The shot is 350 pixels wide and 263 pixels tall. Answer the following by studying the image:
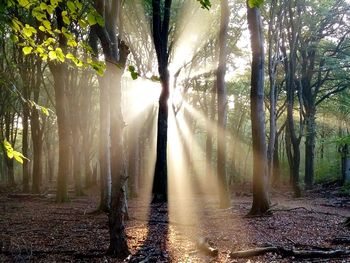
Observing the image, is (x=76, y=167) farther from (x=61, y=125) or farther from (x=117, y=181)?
(x=117, y=181)

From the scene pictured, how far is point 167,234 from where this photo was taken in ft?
29.3

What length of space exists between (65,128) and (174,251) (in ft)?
34.2

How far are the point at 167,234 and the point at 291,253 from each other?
3309 millimetres

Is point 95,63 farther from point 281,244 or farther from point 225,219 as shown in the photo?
point 225,219

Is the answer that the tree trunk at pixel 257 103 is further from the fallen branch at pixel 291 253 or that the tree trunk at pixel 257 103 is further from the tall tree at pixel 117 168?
the tall tree at pixel 117 168

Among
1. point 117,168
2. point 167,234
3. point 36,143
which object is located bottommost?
point 167,234

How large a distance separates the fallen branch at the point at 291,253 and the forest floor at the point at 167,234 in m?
0.12

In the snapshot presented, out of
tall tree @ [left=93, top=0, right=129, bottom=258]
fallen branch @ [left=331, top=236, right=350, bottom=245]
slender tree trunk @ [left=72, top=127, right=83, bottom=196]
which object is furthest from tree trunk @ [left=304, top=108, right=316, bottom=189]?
tall tree @ [left=93, top=0, right=129, bottom=258]

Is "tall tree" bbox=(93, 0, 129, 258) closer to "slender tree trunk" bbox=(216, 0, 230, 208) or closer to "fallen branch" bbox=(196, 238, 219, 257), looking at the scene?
"fallen branch" bbox=(196, 238, 219, 257)

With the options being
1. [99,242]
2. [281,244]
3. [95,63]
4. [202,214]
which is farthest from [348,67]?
[95,63]

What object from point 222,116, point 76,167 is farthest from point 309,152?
point 76,167

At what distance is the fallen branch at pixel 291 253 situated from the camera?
6.38 m

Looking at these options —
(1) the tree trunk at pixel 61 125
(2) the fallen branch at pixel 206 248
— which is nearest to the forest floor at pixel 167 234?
(2) the fallen branch at pixel 206 248

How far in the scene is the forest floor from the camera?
22.4 feet
